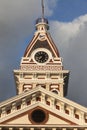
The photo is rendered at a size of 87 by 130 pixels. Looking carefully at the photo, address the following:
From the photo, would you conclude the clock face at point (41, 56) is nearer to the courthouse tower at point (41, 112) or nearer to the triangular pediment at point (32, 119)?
the courthouse tower at point (41, 112)

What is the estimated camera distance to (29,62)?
265 ft

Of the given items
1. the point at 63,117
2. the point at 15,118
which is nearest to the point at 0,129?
the point at 15,118

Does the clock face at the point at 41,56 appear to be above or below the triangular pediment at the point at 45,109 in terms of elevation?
above

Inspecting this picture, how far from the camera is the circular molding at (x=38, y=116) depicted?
51825mm

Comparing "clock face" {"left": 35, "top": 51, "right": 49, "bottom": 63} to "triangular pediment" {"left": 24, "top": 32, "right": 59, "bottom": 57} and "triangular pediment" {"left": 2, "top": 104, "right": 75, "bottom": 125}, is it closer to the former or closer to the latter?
"triangular pediment" {"left": 24, "top": 32, "right": 59, "bottom": 57}

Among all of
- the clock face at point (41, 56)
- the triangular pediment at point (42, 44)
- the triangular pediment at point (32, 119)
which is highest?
the triangular pediment at point (42, 44)

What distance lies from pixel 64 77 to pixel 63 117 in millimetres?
27889

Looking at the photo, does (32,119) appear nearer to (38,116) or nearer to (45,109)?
(38,116)

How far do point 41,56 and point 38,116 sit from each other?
29273 mm

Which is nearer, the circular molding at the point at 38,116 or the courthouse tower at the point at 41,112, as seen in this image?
the courthouse tower at the point at 41,112

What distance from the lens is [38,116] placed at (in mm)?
52125

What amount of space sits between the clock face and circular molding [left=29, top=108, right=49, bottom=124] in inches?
1112

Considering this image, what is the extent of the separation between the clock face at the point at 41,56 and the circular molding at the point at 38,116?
2823 cm

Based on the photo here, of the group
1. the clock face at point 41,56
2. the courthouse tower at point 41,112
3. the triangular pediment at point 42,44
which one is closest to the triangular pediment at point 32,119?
the courthouse tower at point 41,112
